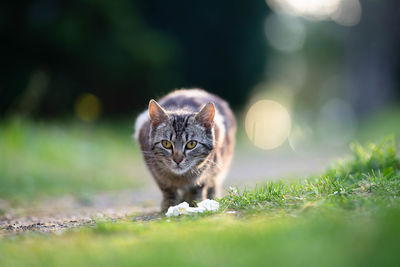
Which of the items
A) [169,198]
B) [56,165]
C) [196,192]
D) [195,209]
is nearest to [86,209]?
[169,198]

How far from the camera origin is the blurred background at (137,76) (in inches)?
325

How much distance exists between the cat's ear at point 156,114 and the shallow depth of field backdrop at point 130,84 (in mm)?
1229

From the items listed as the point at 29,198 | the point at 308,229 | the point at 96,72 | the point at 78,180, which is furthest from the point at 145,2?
the point at 308,229

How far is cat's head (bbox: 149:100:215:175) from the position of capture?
429cm

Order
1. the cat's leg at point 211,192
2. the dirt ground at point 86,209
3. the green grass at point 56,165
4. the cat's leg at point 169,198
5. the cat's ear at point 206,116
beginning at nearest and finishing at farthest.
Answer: the dirt ground at point 86,209 < the cat's ear at point 206,116 < the cat's leg at point 169,198 < the cat's leg at point 211,192 < the green grass at point 56,165

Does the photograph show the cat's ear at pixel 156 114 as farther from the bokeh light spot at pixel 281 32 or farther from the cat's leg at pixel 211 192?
the bokeh light spot at pixel 281 32

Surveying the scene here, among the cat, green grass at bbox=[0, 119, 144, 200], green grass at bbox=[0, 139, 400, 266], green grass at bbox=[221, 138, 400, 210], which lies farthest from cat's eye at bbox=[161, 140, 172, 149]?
green grass at bbox=[0, 119, 144, 200]

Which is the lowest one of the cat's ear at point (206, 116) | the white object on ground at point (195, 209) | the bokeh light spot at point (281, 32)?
the white object on ground at point (195, 209)

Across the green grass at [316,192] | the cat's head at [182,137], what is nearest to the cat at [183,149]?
the cat's head at [182,137]

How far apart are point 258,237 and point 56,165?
5.80 m

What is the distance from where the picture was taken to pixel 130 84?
1456cm

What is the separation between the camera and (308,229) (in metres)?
2.54

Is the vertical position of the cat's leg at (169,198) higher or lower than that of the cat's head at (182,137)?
lower

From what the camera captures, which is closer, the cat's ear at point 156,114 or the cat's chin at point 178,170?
the cat's chin at point 178,170
